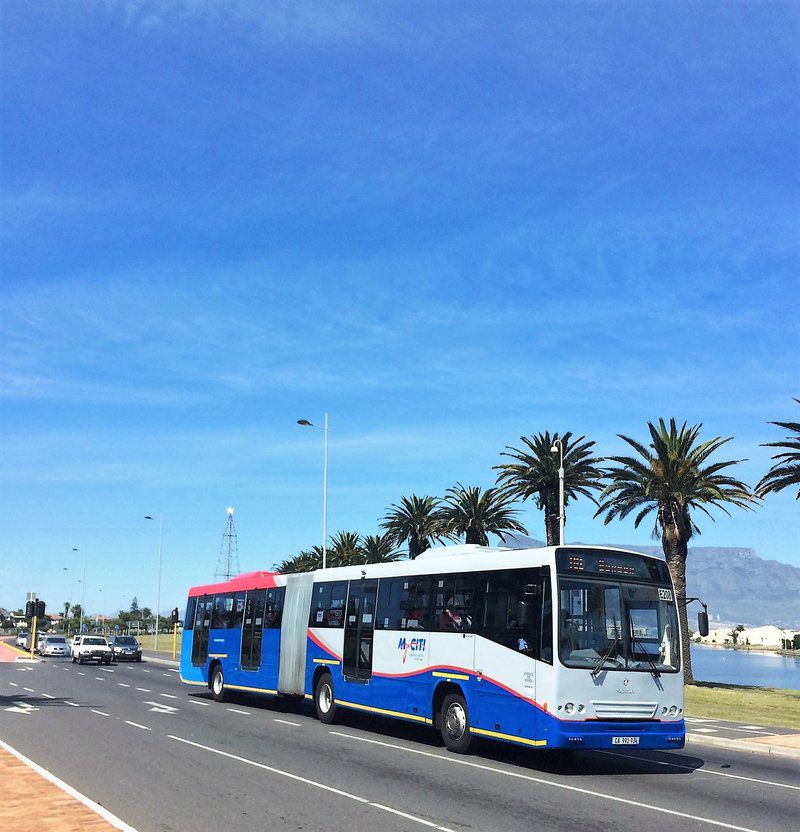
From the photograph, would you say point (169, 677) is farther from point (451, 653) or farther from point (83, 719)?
point (451, 653)

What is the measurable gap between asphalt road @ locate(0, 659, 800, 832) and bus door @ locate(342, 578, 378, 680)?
1.28m

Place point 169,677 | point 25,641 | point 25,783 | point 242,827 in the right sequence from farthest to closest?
point 25,641, point 169,677, point 25,783, point 242,827

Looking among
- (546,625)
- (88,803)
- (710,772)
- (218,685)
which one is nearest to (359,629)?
(546,625)

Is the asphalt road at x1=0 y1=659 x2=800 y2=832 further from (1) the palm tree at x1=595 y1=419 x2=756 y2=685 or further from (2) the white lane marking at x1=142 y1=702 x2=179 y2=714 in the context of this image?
(1) the palm tree at x1=595 y1=419 x2=756 y2=685

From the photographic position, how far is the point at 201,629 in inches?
1145

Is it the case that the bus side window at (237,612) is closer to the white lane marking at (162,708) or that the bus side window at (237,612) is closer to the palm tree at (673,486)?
the white lane marking at (162,708)

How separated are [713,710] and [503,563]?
15736 millimetres

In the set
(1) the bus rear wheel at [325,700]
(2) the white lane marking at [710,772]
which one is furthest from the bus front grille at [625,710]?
(1) the bus rear wheel at [325,700]

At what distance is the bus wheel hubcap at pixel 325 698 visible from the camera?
69.7ft

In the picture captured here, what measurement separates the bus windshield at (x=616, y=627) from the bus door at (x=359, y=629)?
628 centimetres

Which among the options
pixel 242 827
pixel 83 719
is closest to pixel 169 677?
pixel 83 719

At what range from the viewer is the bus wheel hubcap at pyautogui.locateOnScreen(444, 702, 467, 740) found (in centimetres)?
1633

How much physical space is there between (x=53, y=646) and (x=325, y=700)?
177ft

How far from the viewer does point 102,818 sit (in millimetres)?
9055
